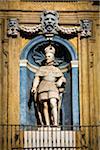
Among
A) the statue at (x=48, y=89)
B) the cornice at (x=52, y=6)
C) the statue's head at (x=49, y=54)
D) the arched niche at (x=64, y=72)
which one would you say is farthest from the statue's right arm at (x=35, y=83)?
the cornice at (x=52, y=6)

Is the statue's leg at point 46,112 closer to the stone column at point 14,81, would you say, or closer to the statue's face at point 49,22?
the stone column at point 14,81

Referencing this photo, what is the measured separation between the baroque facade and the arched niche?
0.23 feet

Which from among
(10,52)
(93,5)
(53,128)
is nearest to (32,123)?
(53,128)

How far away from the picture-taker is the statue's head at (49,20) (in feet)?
44.2

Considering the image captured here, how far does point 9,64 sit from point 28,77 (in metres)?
0.61

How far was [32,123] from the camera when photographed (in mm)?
13312

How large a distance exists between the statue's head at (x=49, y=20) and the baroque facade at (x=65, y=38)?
3.9 inches

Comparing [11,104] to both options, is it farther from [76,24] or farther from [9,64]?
[76,24]

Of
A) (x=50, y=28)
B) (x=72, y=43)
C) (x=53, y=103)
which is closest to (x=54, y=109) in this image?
(x=53, y=103)

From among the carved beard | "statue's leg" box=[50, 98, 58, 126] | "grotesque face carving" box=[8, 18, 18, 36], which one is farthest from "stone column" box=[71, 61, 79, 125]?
"grotesque face carving" box=[8, 18, 18, 36]

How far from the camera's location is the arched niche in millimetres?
13147

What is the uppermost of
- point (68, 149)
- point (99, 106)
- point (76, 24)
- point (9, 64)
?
point (76, 24)

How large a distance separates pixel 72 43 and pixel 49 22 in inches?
25.6

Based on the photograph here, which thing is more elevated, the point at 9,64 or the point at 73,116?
the point at 9,64
